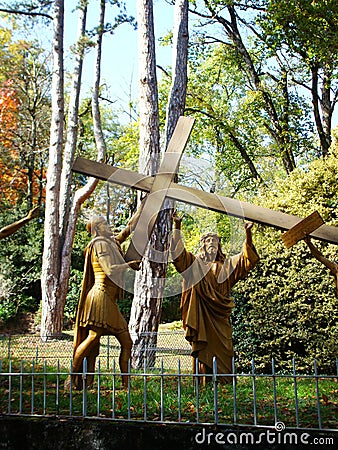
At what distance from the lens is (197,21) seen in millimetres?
19891

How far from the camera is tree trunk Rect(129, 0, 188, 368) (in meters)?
9.66

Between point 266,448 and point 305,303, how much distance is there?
534cm

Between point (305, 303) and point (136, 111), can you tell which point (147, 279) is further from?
point (136, 111)

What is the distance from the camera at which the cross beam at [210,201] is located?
20.6 feet

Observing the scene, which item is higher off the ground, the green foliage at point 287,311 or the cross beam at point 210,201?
the cross beam at point 210,201

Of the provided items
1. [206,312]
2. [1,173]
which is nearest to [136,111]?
[1,173]

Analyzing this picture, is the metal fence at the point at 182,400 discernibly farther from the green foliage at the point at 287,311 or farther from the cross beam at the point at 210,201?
the cross beam at the point at 210,201

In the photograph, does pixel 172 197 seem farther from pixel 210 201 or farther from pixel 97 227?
pixel 97 227

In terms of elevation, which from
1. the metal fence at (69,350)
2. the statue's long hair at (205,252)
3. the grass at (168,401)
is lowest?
the grass at (168,401)

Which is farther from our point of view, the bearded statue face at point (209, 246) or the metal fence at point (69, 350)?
the metal fence at point (69, 350)

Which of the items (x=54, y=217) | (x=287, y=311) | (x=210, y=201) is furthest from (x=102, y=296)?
(x=54, y=217)

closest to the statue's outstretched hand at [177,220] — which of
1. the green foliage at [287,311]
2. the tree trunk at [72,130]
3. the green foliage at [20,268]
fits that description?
the green foliage at [287,311]

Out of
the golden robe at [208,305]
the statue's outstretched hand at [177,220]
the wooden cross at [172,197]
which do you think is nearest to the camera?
the wooden cross at [172,197]

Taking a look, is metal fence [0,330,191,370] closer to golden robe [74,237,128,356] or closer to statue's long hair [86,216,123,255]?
golden robe [74,237,128,356]
